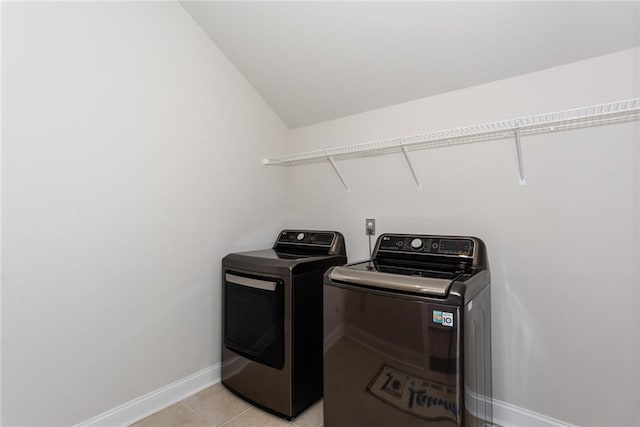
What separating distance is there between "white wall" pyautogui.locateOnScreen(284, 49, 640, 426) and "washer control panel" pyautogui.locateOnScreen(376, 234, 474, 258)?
0.56 feet

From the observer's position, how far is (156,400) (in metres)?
1.81

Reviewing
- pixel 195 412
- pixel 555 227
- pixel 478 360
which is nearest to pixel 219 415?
pixel 195 412

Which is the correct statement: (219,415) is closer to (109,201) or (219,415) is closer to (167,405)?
(167,405)

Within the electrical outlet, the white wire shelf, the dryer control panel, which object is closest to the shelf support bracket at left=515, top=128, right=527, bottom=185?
the white wire shelf

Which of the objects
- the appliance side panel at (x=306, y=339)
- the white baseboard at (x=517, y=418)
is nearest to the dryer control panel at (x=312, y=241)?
the appliance side panel at (x=306, y=339)

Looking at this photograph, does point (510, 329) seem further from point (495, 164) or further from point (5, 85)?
point (5, 85)

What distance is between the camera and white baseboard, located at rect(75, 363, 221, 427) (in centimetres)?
163

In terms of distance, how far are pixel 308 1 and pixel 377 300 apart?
5.29 feet

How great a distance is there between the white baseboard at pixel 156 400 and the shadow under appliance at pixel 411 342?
939mm

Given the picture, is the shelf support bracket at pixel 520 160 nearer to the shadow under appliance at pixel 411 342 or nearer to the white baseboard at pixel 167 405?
the shadow under appliance at pixel 411 342

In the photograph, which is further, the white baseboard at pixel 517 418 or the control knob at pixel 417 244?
the control knob at pixel 417 244

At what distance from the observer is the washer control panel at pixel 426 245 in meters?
1.66

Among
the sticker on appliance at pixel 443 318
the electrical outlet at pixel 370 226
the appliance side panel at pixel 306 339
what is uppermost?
the electrical outlet at pixel 370 226

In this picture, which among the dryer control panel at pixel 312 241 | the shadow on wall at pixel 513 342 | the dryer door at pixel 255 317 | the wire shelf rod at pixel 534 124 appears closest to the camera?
the wire shelf rod at pixel 534 124
